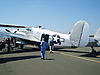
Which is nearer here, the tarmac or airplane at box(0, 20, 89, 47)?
the tarmac

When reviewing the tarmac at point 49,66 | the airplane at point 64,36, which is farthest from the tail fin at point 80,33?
the tarmac at point 49,66

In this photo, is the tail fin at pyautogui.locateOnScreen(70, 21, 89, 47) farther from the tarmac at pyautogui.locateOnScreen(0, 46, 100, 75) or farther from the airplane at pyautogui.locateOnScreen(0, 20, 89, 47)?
the tarmac at pyautogui.locateOnScreen(0, 46, 100, 75)

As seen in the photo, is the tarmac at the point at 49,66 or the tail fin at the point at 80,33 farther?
the tail fin at the point at 80,33

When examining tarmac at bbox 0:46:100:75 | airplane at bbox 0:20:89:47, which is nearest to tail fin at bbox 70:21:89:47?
airplane at bbox 0:20:89:47

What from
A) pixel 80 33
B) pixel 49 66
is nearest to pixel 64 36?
pixel 80 33

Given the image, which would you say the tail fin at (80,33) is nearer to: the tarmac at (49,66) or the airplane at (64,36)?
the airplane at (64,36)

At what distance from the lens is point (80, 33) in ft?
47.9

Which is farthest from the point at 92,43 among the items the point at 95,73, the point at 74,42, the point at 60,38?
the point at 95,73

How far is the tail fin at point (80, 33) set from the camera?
14.4 m

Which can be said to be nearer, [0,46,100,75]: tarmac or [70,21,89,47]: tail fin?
[0,46,100,75]: tarmac

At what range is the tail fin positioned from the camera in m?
14.4

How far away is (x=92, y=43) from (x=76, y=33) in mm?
1974

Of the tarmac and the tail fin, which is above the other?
the tail fin

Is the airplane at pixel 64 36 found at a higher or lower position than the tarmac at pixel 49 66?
higher
